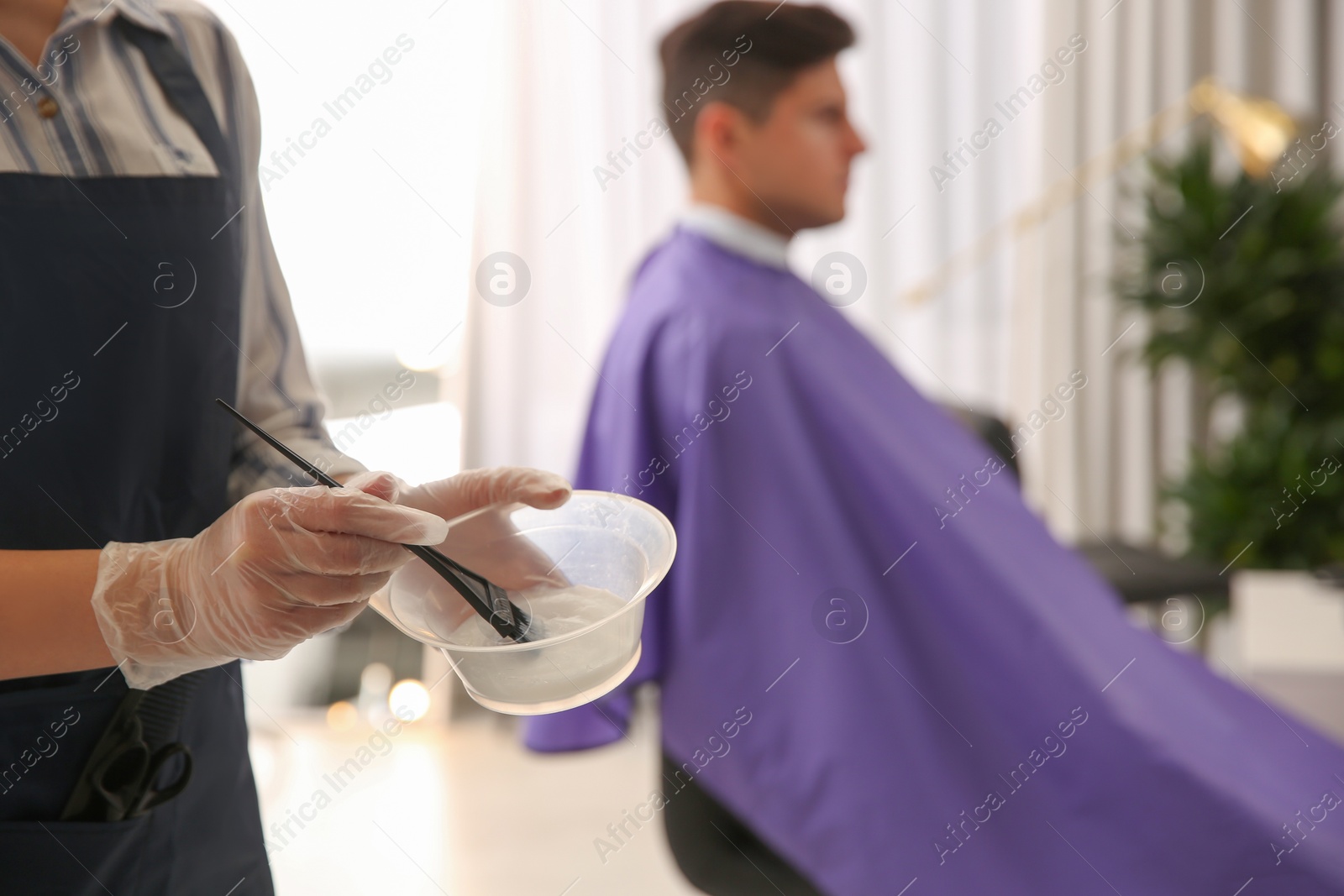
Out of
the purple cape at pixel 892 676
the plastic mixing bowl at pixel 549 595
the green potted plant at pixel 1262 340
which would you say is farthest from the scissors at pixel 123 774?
the green potted plant at pixel 1262 340

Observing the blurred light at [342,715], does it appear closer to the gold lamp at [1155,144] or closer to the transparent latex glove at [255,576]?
the gold lamp at [1155,144]

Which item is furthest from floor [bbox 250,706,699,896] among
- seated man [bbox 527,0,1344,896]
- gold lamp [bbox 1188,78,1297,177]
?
gold lamp [bbox 1188,78,1297,177]

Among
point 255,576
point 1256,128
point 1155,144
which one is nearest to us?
point 255,576

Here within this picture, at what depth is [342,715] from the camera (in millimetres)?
2859

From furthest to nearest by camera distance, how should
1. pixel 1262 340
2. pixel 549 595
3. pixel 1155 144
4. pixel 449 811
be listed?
pixel 1155 144
pixel 1262 340
pixel 449 811
pixel 549 595

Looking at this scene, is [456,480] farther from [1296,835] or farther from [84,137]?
[1296,835]

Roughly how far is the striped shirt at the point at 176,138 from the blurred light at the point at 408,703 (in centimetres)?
227

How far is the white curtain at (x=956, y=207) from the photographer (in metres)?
2.82

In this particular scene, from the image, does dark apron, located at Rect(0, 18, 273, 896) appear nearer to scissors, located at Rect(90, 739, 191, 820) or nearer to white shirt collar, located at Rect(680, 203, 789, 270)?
scissors, located at Rect(90, 739, 191, 820)

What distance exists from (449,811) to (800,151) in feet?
5.95

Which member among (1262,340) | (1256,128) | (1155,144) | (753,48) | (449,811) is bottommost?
(449,811)

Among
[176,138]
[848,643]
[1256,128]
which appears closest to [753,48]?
[848,643]

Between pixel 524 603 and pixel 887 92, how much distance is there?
2831 millimetres

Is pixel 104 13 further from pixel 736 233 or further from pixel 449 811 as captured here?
pixel 449 811
